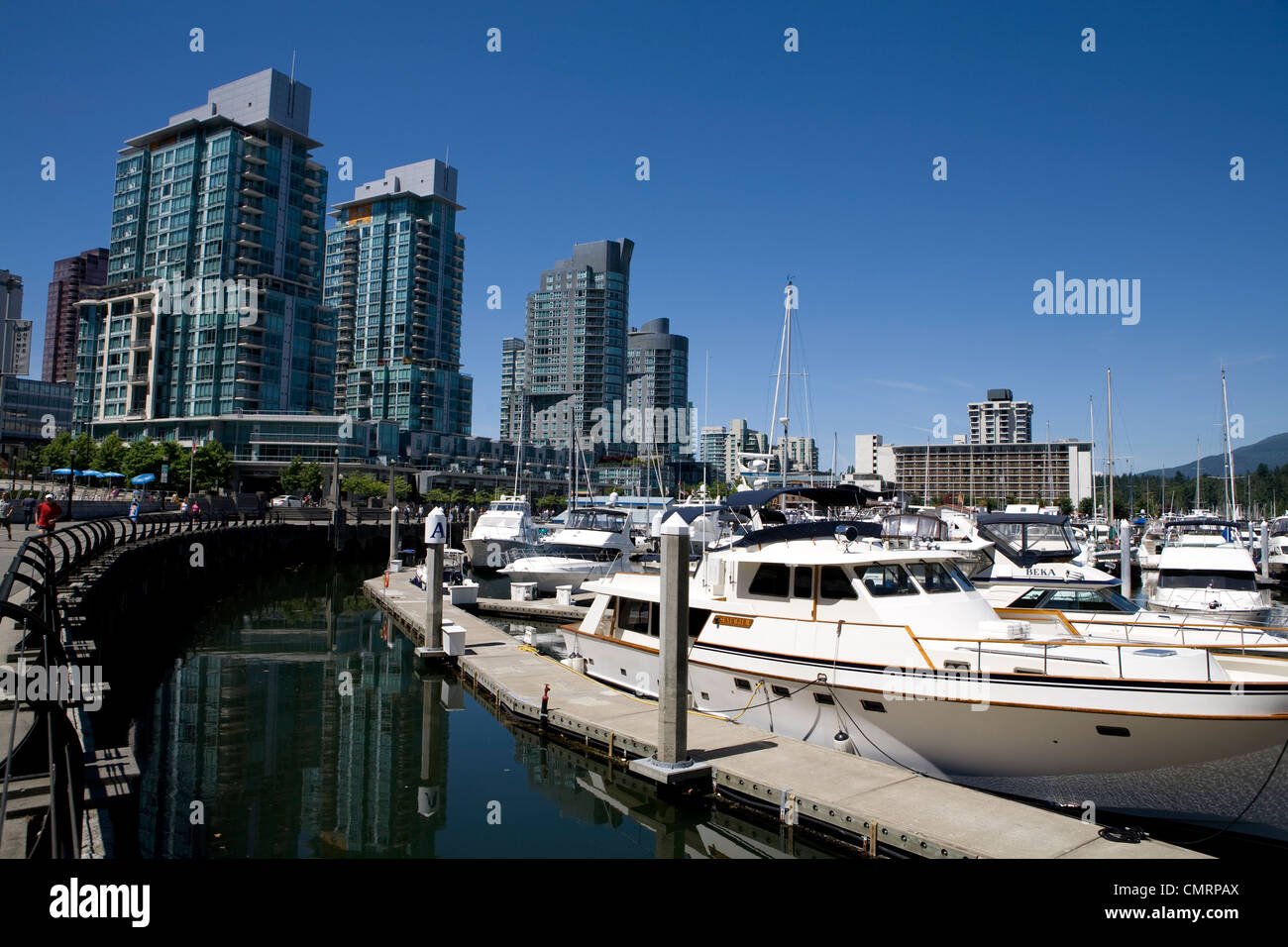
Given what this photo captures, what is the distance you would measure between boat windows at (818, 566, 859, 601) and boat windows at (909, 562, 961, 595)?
1.29 m

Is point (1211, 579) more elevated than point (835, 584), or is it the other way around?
point (835, 584)

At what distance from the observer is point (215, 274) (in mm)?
92938

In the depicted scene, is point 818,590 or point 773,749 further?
point 818,590

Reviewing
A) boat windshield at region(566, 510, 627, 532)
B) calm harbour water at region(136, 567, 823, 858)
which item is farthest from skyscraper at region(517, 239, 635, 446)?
calm harbour water at region(136, 567, 823, 858)

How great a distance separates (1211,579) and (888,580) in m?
21.9

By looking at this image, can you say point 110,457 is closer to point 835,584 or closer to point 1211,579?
point 835,584

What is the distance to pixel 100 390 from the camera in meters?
95.5

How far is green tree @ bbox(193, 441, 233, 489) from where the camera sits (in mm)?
75125

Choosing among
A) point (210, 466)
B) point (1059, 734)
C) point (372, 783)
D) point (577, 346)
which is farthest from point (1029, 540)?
point (577, 346)

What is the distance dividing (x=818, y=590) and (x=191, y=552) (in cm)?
3624

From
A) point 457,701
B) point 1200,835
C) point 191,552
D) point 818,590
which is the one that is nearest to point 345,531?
point 191,552

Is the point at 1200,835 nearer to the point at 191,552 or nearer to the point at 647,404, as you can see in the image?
the point at 191,552

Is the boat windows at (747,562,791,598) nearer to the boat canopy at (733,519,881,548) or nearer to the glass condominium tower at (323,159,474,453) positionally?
the boat canopy at (733,519,881,548)

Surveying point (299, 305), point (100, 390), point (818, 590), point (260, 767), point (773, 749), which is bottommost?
point (260, 767)
